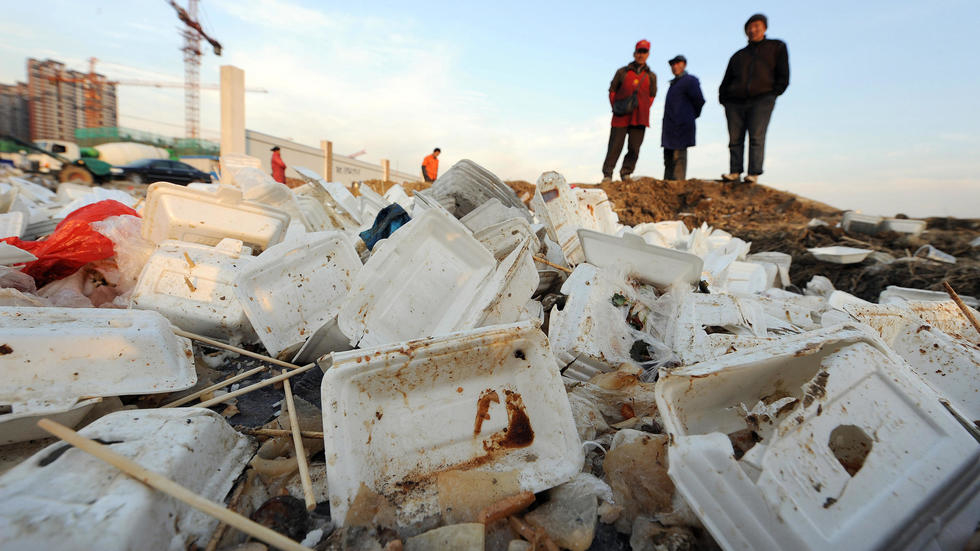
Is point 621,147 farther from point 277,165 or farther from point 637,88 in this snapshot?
point 277,165

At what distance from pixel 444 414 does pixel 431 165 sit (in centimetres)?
1169

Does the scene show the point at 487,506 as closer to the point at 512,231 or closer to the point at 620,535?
the point at 620,535

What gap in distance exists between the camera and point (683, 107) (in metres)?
6.60

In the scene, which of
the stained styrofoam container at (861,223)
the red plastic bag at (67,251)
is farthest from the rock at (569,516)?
the stained styrofoam container at (861,223)

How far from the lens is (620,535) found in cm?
117

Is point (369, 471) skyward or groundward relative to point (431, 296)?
groundward

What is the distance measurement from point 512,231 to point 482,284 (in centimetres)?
67

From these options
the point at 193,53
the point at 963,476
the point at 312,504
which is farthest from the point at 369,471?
the point at 193,53

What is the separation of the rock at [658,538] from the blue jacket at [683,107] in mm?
6966

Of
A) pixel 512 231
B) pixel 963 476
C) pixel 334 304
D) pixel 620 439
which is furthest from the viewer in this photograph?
pixel 512 231

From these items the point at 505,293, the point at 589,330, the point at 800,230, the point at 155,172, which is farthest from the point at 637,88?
the point at 155,172

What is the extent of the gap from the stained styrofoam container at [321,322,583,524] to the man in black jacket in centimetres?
646

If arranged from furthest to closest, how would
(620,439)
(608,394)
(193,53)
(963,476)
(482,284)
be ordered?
(193,53), (482,284), (608,394), (620,439), (963,476)

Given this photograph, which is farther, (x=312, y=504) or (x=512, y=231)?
(x=512, y=231)
